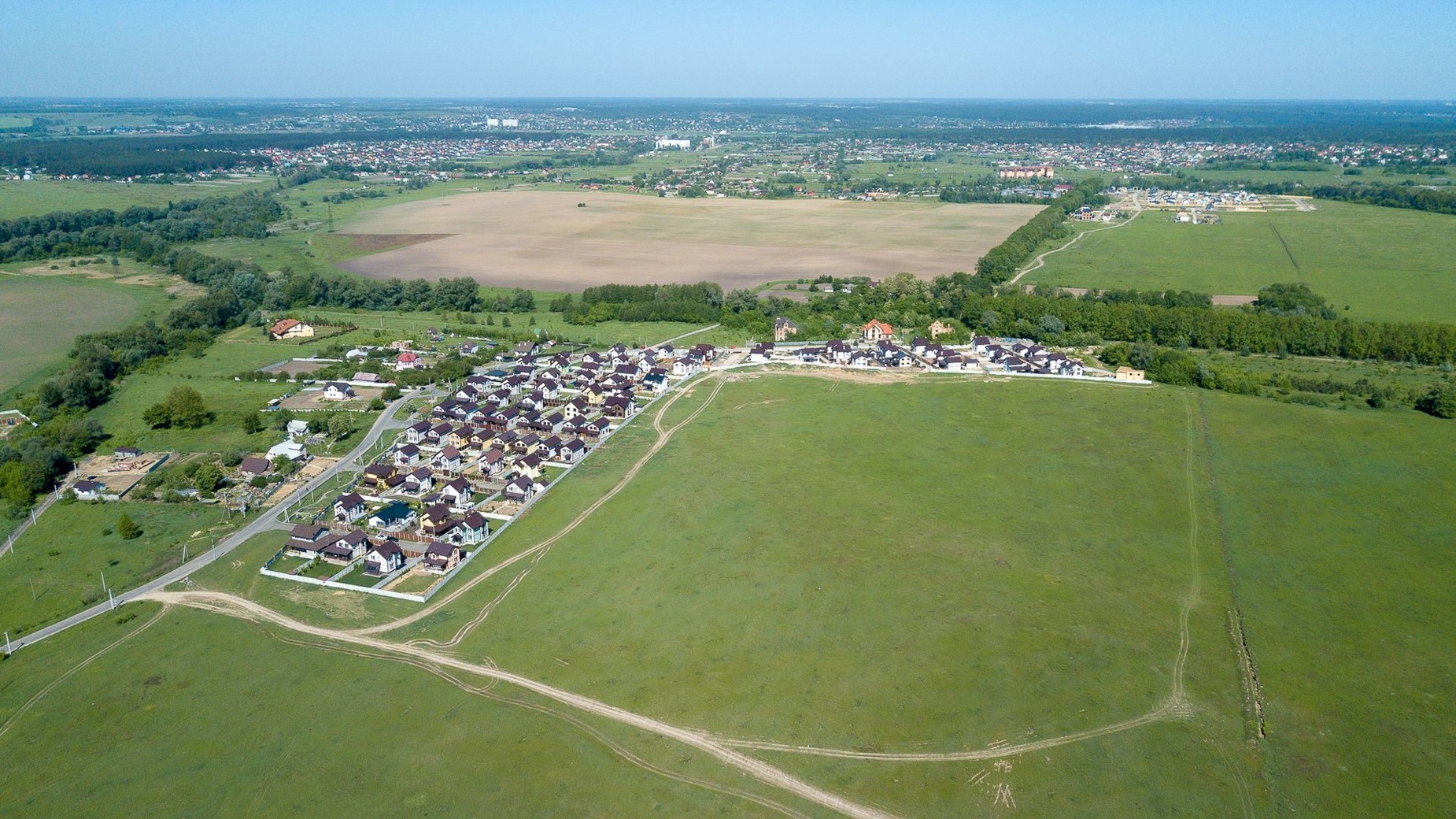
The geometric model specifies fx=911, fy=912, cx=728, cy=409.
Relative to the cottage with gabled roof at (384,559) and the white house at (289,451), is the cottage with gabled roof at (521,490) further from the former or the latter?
the white house at (289,451)

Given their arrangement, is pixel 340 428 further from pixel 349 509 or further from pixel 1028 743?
pixel 1028 743

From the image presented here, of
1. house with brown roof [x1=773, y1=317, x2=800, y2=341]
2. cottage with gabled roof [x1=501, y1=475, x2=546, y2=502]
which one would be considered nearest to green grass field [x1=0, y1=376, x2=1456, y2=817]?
cottage with gabled roof [x1=501, y1=475, x2=546, y2=502]

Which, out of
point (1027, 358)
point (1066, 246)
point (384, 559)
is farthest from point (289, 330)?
point (1066, 246)

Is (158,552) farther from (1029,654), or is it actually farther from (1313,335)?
(1313,335)

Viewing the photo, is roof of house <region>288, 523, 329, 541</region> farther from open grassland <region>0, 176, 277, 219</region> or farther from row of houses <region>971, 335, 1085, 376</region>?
open grassland <region>0, 176, 277, 219</region>

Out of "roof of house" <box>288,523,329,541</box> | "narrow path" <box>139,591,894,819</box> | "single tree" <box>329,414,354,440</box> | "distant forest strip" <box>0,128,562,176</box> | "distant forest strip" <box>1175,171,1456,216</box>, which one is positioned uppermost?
"distant forest strip" <box>0,128,562,176</box>

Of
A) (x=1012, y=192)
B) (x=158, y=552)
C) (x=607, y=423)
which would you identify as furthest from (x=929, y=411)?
(x=1012, y=192)

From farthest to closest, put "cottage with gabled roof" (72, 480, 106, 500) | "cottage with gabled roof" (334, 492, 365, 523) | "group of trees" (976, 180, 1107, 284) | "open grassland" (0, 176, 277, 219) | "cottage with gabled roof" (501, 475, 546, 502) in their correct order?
"open grassland" (0, 176, 277, 219) < "group of trees" (976, 180, 1107, 284) < "cottage with gabled roof" (72, 480, 106, 500) < "cottage with gabled roof" (501, 475, 546, 502) < "cottage with gabled roof" (334, 492, 365, 523)
